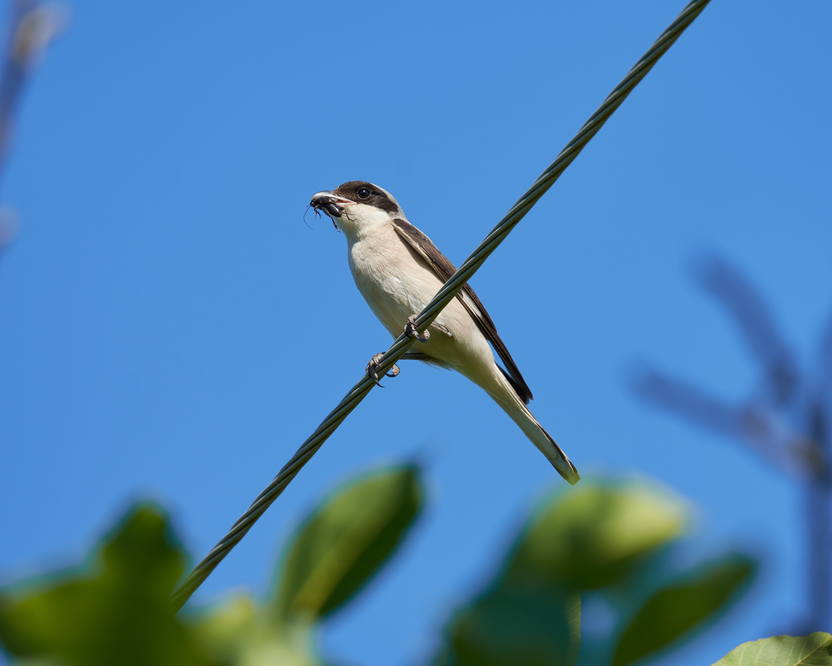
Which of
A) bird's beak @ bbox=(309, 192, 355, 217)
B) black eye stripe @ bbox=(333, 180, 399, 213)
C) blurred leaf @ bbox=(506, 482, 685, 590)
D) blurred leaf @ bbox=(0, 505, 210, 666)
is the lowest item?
blurred leaf @ bbox=(0, 505, 210, 666)

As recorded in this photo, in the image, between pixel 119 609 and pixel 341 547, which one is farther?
pixel 341 547

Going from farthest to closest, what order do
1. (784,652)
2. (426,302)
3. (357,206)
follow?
(357,206) → (426,302) → (784,652)

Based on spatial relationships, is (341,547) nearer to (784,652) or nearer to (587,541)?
(587,541)

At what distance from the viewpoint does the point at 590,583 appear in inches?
32.2

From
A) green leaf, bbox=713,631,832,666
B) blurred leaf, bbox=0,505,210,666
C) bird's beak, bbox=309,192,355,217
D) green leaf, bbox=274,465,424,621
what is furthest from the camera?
bird's beak, bbox=309,192,355,217

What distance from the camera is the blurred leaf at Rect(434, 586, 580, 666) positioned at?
76 centimetres

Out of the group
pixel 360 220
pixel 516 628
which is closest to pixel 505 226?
pixel 516 628

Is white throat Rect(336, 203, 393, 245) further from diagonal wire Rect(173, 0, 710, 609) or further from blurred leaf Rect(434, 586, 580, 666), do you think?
blurred leaf Rect(434, 586, 580, 666)

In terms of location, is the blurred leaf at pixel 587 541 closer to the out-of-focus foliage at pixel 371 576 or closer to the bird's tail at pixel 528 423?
the out-of-focus foliage at pixel 371 576

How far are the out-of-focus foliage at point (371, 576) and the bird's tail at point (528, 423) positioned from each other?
6501mm

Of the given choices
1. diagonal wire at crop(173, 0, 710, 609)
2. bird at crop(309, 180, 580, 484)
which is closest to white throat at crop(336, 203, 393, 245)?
bird at crop(309, 180, 580, 484)

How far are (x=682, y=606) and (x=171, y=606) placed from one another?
44 centimetres

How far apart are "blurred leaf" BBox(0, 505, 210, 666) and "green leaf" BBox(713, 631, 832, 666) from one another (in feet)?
2.84

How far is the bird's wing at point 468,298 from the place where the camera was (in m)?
7.92
